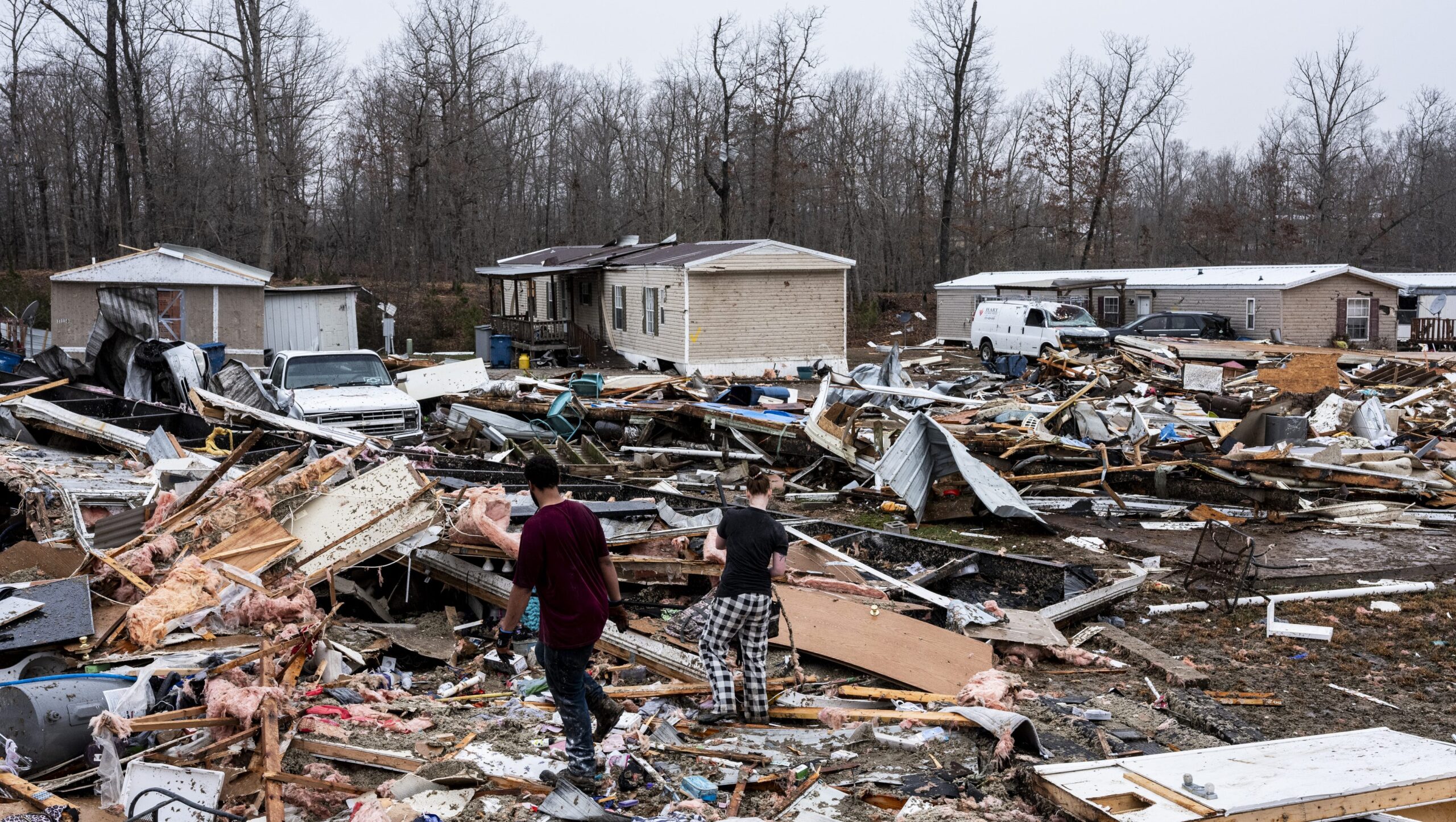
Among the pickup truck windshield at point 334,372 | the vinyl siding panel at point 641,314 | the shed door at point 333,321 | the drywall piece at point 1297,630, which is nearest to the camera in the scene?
the drywall piece at point 1297,630

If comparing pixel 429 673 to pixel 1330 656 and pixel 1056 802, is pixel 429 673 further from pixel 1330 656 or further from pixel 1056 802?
pixel 1330 656

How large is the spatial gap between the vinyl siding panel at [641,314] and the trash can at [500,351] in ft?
11.1

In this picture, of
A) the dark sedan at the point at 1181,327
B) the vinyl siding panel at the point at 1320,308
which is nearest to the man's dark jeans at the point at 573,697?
the dark sedan at the point at 1181,327

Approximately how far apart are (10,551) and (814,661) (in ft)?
20.2

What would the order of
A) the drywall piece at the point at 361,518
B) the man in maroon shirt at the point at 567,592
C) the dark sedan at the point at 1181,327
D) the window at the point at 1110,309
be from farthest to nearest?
the window at the point at 1110,309
the dark sedan at the point at 1181,327
the drywall piece at the point at 361,518
the man in maroon shirt at the point at 567,592

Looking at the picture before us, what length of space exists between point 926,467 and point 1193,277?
2685 centimetres

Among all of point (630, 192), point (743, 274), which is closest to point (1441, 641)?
point (743, 274)

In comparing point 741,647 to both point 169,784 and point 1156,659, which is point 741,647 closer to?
point 169,784

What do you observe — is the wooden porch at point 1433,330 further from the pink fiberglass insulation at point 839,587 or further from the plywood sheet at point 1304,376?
the pink fiberglass insulation at point 839,587

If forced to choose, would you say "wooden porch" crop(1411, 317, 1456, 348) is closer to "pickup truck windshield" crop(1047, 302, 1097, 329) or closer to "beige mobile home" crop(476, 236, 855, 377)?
"pickup truck windshield" crop(1047, 302, 1097, 329)

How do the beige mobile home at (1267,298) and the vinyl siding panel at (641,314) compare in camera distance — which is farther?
the beige mobile home at (1267,298)

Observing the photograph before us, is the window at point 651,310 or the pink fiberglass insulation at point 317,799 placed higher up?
the window at point 651,310

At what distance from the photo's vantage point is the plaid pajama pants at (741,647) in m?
5.84

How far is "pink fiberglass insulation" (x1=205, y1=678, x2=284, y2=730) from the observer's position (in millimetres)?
5160
